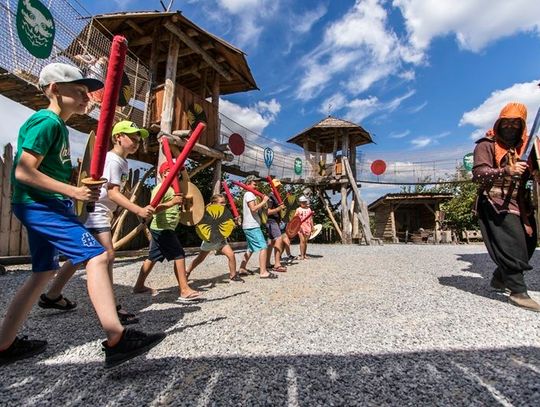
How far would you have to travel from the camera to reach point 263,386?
1714 mm

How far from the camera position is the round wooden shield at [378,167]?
18.7 metres

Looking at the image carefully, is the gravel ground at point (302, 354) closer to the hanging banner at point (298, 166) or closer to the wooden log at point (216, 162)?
the wooden log at point (216, 162)

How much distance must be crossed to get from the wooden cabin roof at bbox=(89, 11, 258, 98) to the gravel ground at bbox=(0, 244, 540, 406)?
673 cm

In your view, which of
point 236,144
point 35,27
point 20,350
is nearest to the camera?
point 20,350

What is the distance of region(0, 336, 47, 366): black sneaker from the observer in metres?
2.02

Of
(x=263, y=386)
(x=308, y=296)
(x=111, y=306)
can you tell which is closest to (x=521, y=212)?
(x=308, y=296)

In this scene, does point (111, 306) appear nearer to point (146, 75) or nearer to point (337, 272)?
point (337, 272)

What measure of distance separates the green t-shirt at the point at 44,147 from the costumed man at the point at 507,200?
367 cm

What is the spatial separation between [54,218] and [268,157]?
1312cm

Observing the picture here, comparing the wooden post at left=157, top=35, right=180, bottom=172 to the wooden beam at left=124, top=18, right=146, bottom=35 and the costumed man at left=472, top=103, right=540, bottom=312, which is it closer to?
the wooden beam at left=124, top=18, right=146, bottom=35

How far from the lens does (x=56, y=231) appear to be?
1.92m

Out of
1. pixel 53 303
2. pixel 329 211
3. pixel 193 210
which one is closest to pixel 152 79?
pixel 193 210

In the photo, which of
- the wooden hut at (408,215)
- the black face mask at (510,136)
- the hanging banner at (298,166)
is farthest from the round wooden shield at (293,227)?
the wooden hut at (408,215)

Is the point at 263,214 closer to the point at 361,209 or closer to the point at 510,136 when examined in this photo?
the point at 510,136
